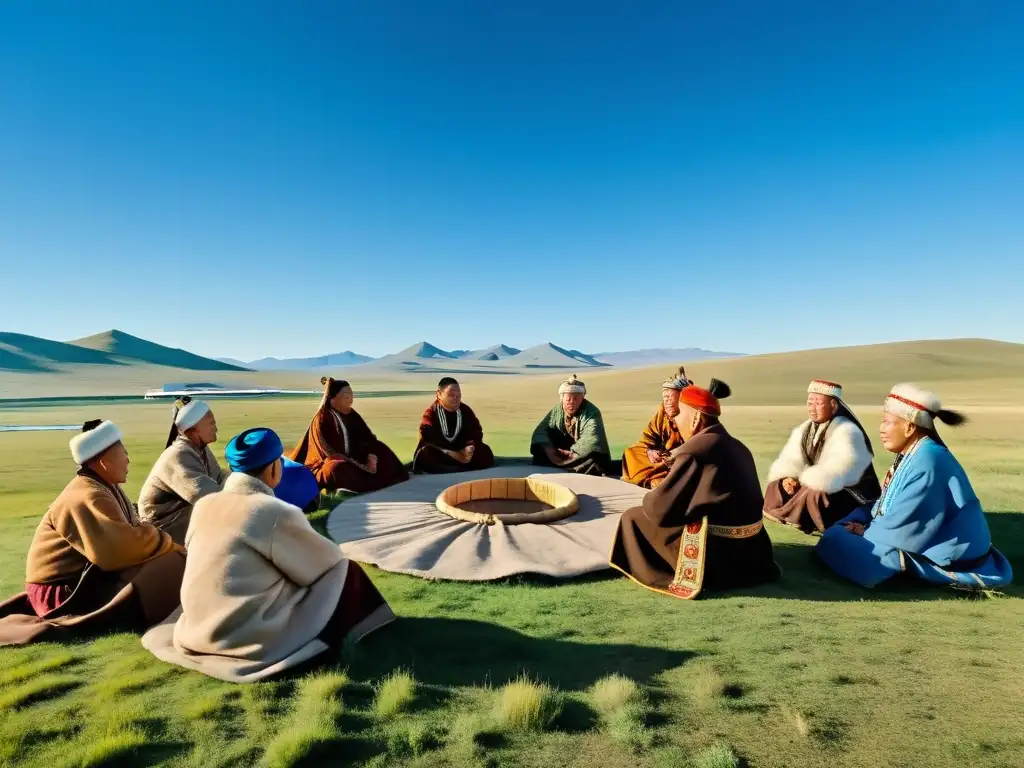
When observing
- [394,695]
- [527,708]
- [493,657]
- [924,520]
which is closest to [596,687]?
[527,708]

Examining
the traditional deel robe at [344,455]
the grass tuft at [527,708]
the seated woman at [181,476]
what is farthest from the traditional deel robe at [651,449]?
Result: the seated woman at [181,476]

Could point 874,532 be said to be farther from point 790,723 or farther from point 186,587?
point 186,587

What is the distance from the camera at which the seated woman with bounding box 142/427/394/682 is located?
8.61ft

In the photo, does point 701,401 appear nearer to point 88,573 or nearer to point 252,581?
point 252,581

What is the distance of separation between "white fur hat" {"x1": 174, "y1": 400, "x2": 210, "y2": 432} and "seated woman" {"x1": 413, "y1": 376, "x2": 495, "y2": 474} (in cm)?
356

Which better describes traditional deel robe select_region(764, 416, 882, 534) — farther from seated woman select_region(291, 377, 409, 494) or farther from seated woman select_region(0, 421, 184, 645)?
seated woman select_region(0, 421, 184, 645)

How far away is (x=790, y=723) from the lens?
7.82 ft

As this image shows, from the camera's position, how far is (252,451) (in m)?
2.72

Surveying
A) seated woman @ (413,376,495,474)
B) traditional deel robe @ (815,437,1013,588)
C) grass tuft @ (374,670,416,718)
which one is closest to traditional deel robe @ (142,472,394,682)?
grass tuft @ (374,670,416,718)

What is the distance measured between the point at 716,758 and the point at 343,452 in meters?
5.56

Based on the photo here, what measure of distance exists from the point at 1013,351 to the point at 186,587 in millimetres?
62046

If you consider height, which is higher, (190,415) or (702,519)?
(190,415)

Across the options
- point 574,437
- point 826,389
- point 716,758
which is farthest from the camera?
point 574,437

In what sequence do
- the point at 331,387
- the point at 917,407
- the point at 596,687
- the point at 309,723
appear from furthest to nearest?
the point at 331,387 → the point at 917,407 → the point at 596,687 → the point at 309,723
